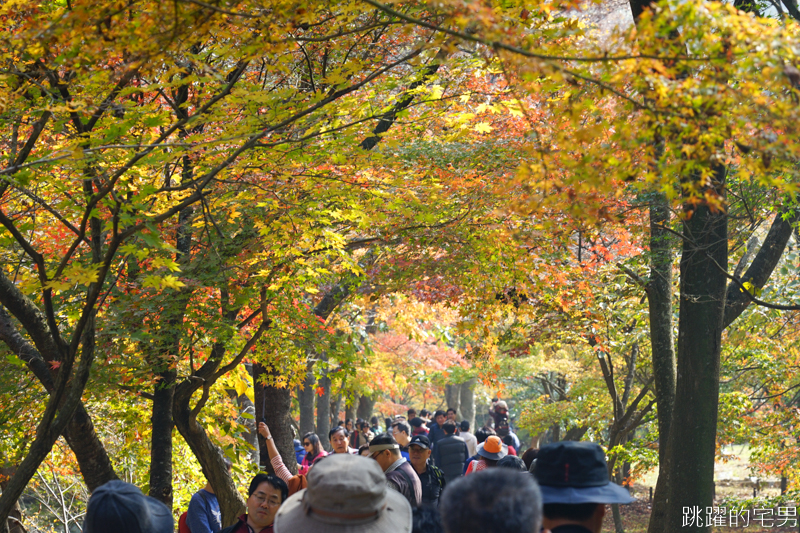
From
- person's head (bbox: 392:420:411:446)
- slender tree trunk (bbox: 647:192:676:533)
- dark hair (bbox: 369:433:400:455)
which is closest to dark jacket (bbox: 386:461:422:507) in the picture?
dark hair (bbox: 369:433:400:455)

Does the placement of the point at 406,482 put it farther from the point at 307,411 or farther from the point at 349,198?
the point at 307,411

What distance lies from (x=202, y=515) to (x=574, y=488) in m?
4.42

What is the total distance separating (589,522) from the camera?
2.79 meters

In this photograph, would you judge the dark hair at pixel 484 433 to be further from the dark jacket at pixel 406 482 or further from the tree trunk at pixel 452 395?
the tree trunk at pixel 452 395

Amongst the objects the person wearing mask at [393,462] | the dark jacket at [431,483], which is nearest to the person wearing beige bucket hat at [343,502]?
the person wearing mask at [393,462]

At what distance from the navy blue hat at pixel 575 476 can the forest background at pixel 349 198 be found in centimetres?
126

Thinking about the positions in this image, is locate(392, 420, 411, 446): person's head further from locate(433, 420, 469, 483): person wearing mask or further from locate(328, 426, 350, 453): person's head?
locate(328, 426, 350, 453): person's head

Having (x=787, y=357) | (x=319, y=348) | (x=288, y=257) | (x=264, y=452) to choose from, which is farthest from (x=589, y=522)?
(x=787, y=357)

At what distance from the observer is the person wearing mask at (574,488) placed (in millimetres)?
2779

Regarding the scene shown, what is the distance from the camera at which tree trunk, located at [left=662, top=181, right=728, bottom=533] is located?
22.2 ft

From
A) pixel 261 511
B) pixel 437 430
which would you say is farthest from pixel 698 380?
pixel 437 430

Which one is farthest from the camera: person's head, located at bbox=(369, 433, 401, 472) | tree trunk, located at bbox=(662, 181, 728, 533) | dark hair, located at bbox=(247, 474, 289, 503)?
tree trunk, located at bbox=(662, 181, 728, 533)

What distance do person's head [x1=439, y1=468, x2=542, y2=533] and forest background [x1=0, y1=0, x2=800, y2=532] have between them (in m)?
1.50

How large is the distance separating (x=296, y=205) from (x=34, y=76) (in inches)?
91.6
